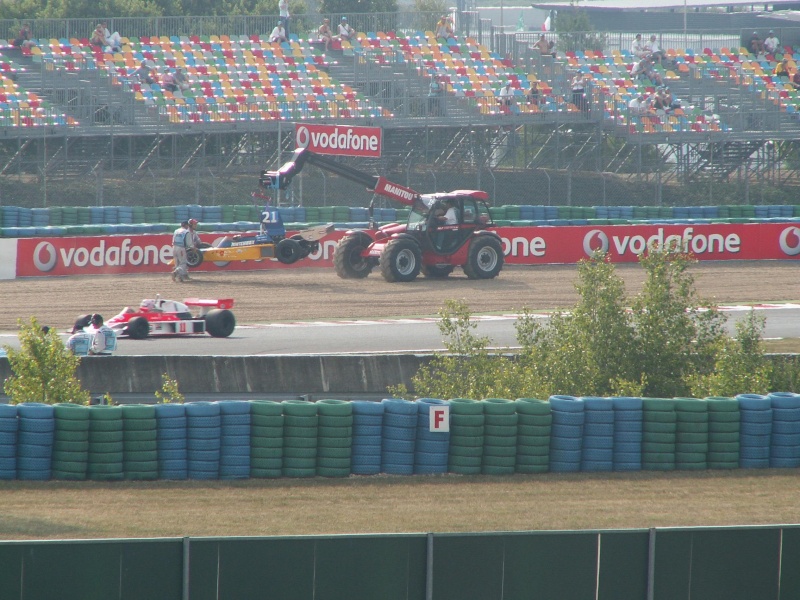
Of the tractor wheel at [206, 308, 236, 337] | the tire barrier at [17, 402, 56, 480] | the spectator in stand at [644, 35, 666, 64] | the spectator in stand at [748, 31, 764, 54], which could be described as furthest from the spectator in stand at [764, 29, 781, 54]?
the tire barrier at [17, 402, 56, 480]

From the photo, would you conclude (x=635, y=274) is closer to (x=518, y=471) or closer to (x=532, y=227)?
(x=532, y=227)

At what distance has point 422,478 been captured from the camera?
44.4ft

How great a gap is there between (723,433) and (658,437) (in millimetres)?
792

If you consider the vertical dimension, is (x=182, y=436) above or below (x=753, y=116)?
below

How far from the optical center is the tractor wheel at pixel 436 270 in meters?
27.6

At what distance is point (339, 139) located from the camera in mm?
31578

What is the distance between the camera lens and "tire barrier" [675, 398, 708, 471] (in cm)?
1415

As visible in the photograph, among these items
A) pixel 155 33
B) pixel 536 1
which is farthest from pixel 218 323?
pixel 536 1

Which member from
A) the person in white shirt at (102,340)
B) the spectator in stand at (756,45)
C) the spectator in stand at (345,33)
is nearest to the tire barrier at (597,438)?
the person in white shirt at (102,340)

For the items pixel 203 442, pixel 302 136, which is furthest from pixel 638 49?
pixel 203 442

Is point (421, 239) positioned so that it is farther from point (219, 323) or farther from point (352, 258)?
point (219, 323)

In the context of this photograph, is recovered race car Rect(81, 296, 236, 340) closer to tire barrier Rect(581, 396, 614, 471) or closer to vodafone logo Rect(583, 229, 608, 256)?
tire barrier Rect(581, 396, 614, 471)

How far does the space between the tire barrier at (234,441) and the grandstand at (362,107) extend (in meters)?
21.7

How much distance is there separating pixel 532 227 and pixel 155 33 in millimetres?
19350
